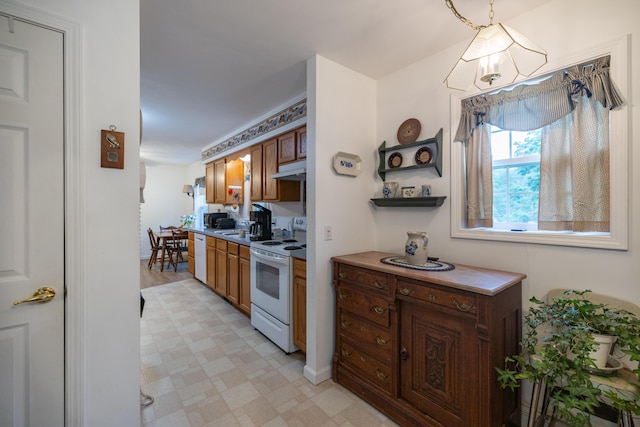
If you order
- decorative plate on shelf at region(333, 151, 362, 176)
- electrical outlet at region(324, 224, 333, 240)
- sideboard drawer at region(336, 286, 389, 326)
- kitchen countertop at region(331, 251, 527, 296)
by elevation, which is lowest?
sideboard drawer at region(336, 286, 389, 326)

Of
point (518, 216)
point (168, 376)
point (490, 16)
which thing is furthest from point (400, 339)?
point (490, 16)

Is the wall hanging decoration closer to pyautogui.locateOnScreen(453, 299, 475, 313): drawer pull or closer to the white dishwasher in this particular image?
pyautogui.locateOnScreen(453, 299, 475, 313): drawer pull

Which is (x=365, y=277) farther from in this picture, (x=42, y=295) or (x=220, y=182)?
(x=220, y=182)

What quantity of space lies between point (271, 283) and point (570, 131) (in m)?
2.45

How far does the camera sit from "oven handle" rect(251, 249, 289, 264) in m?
2.45

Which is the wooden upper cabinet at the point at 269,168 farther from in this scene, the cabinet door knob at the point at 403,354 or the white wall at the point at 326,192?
the cabinet door knob at the point at 403,354

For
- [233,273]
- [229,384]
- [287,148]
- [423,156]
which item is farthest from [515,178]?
[233,273]

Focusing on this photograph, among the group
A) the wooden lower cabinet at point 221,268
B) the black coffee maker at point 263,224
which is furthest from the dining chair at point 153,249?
the black coffee maker at point 263,224

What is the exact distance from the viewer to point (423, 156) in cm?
208

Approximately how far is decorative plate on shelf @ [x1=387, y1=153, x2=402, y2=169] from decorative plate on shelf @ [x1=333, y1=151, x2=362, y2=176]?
26 cm

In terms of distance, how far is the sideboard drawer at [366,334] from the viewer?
5.74 feet

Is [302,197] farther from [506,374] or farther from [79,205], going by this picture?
[506,374]

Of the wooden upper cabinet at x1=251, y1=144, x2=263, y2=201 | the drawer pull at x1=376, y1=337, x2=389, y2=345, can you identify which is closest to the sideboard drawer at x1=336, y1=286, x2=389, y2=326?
the drawer pull at x1=376, y1=337, x2=389, y2=345

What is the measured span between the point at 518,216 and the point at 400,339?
1090 mm
